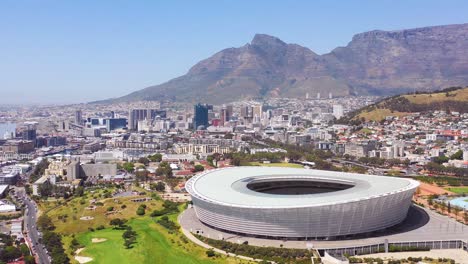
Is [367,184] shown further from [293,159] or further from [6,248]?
[293,159]

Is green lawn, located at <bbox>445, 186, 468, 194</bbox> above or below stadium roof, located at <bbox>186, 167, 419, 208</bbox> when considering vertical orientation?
below

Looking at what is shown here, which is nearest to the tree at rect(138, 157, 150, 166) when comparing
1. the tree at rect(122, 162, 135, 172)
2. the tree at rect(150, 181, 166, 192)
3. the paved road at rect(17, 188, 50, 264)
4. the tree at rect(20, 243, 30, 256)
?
the tree at rect(122, 162, 135, 172)

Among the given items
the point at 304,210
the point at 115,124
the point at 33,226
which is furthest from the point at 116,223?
the point at 115,124

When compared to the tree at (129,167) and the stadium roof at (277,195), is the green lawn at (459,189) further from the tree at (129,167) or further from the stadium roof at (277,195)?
the tree at (129,167)

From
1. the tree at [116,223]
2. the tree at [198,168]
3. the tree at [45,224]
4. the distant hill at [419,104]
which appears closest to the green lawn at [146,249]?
the tree at [116,223]

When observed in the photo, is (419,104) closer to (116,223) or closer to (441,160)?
(441,160)

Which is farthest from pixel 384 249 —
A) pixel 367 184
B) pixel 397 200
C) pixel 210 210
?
pixel 210 210

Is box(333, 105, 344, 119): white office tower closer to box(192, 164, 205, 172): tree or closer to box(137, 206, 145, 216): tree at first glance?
box(192, 164, 205, 172): tree
